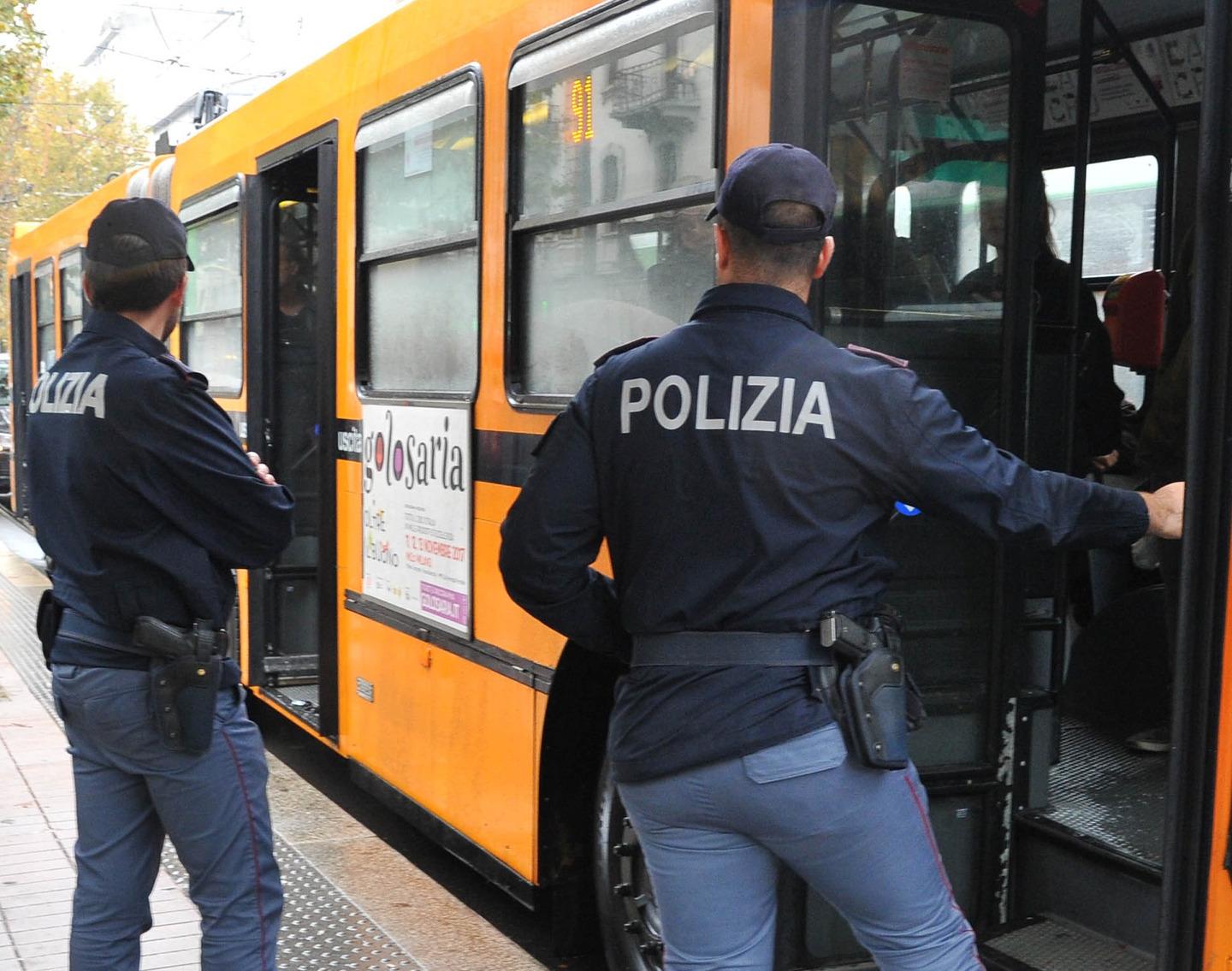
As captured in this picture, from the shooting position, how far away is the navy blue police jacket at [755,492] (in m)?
2.15

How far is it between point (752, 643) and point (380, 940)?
2.38m

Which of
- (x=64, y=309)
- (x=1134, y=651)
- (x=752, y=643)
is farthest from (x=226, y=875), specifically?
(x=64, y=309)

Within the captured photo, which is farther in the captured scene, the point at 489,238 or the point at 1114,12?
the point at 1114,12

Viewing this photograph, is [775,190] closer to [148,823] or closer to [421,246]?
[148,823]

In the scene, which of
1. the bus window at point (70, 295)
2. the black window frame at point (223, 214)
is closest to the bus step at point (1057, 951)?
the black window frame at point (223, 214)

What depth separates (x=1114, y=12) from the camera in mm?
4707

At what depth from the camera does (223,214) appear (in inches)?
268

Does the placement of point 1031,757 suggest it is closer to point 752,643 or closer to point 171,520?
point 752,643

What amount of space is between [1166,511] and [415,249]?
2887mm

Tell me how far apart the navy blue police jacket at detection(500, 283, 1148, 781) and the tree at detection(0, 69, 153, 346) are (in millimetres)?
40339

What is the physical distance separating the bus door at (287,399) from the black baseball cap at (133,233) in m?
3.03

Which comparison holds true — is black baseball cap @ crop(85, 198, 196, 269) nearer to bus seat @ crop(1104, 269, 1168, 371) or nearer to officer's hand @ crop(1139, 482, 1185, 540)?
officer's hand @ crop(1139, 482, 1185, 540)

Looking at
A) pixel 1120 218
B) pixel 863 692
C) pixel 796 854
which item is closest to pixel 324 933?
pixel 796 854

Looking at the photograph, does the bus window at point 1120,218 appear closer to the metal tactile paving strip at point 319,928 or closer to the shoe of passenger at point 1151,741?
the shoe of passenger at point 1151,741
